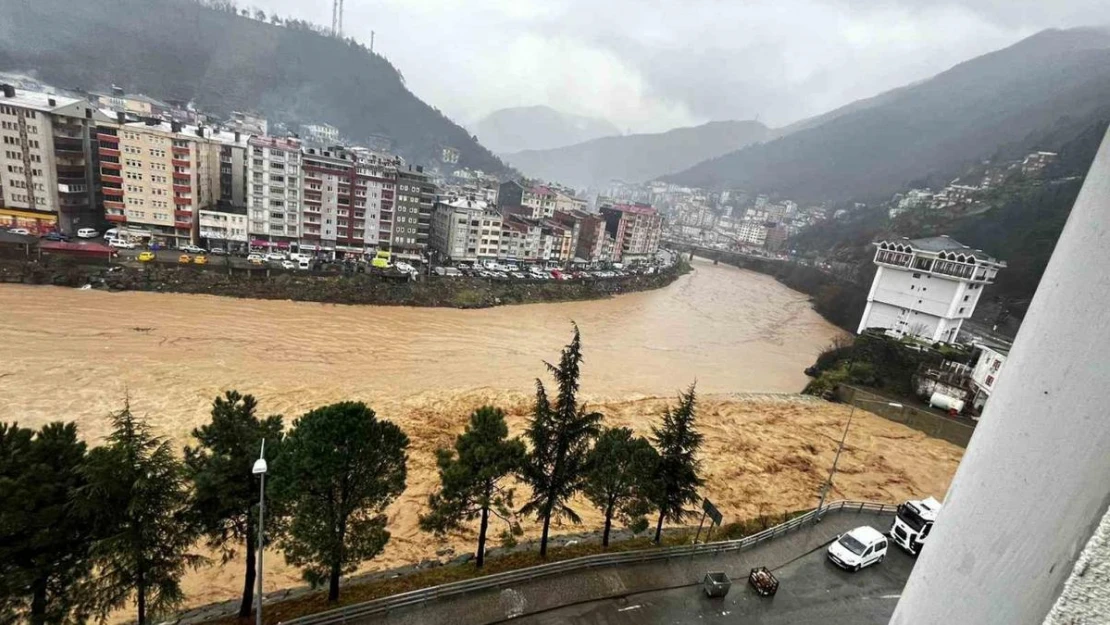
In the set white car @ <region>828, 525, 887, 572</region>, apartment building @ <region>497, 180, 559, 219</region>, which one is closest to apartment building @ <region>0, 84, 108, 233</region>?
apartment building @ <region>497, 180, 559, 219</region>

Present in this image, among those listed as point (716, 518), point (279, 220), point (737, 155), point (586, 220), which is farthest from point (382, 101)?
point (737, 155)

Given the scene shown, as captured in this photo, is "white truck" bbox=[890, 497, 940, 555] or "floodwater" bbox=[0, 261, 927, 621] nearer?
"white truck" bbox=[890, 497, 940, 555]

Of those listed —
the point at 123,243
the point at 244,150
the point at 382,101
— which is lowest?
the point at 123,243

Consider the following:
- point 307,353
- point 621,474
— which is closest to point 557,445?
point 621,474

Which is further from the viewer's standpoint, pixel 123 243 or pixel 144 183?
pixel 144 183

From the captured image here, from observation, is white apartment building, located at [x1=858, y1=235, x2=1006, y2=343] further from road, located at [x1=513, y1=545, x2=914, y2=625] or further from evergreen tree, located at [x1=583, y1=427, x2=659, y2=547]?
evergreen tree, located at [x1=583, y1=427, x2=659, y2=547]

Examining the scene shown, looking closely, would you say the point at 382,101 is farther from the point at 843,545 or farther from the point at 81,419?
the point at 843,545

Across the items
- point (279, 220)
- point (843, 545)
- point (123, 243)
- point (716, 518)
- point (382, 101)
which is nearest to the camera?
point (716, 518)
